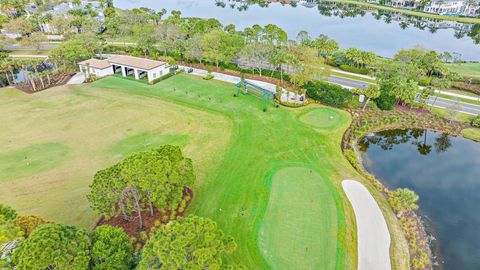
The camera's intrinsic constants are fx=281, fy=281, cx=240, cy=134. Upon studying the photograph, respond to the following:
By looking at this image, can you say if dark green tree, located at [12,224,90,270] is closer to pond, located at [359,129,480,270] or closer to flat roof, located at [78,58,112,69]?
pond, located at [359,129,480,270]

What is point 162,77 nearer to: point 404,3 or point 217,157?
point 217,157

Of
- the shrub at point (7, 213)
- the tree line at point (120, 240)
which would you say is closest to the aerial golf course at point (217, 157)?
the shrub at point (7, 213)

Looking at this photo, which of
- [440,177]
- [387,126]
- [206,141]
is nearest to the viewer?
[440,177]

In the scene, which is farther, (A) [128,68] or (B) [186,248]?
(A) [128,68]

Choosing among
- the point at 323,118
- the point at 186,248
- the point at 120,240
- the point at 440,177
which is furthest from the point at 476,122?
the point at 120,240

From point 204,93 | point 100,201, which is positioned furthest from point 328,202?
point 204,93

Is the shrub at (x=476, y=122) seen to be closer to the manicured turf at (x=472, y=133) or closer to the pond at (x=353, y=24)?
the manicured turf at (x=472, y=133)

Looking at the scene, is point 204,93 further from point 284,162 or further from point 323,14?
point 323,14
